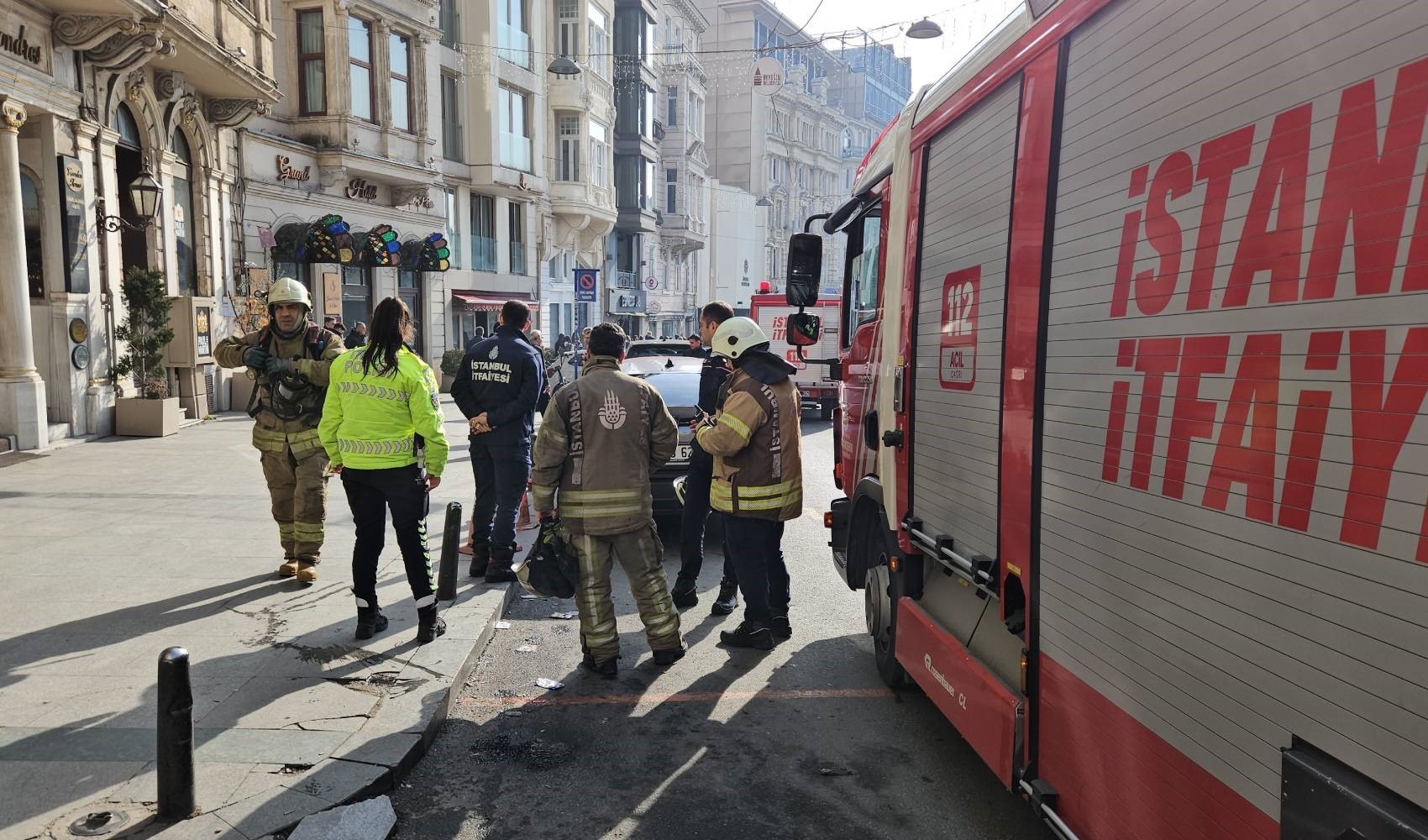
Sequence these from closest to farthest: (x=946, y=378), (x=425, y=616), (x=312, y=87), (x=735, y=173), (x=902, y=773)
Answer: (x=946, y=378) < (x=902, y=773) < (x=425, y=616) < (x=312, y=87) < (x=735, y=173)

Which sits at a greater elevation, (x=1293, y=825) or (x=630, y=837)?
(x=1293, y=825)

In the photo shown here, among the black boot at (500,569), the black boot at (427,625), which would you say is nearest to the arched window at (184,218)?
the black boot at (500,569)

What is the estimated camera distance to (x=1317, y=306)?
71.8 inches

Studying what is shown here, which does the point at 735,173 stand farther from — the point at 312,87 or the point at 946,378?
the point at 946,378

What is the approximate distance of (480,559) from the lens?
22.6 ft

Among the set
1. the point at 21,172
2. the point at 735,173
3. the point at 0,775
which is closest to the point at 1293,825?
the point at 0,775

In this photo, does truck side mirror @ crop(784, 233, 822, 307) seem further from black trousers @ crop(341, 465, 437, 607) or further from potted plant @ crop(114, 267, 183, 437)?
potted plant @ crop(114, 267, 183, 437)

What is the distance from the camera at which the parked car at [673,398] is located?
8.16 m

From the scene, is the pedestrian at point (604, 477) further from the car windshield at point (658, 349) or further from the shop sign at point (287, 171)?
the shop sign at point (287, 171)

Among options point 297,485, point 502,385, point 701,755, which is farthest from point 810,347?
point 701,755

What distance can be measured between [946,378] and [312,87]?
20.9 meters

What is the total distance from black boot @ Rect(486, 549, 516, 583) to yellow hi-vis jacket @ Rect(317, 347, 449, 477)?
1.54 meters

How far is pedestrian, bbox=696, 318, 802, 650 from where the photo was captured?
17.3 ft

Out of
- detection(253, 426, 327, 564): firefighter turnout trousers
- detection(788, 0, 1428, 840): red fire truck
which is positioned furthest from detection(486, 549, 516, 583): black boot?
detection(788, 0, 1428, 840): red fire truck
